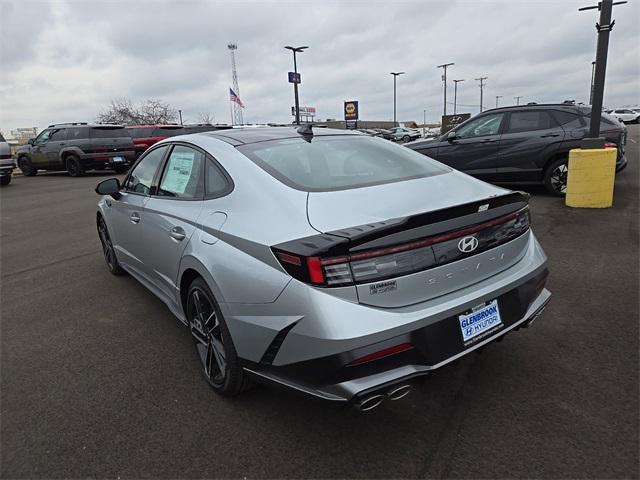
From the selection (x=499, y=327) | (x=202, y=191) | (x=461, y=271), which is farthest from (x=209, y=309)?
(x=499, y=327)

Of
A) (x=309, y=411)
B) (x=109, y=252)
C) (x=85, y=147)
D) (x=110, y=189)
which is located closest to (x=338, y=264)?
(x=309, y=411)

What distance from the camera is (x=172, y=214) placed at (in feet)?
10.0

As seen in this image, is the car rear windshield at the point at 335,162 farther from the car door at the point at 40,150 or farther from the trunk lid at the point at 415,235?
the car door at the point at 40,150

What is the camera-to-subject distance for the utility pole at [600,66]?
6.80 metres

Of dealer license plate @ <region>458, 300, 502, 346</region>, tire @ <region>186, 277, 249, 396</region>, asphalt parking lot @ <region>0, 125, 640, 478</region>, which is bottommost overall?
asphalt parking lot @ <region>0, 125, 640, 478</region>

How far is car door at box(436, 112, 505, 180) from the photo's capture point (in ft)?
27.3

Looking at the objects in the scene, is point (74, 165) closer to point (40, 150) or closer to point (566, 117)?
point (40, 150)

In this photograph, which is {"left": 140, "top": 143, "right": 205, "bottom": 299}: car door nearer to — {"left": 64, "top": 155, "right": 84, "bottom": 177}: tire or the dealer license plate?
the dealer license plate

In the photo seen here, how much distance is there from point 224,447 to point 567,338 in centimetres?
242

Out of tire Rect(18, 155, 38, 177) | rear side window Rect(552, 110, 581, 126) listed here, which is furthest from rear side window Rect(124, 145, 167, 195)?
tire Rect(18, 155, 38, 177)

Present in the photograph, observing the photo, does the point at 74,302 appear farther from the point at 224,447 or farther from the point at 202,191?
the point at 224,447

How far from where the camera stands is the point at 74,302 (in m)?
4.34

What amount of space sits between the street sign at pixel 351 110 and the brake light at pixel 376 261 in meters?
42.7

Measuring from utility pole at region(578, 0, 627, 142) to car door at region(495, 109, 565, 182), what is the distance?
0.70 m
